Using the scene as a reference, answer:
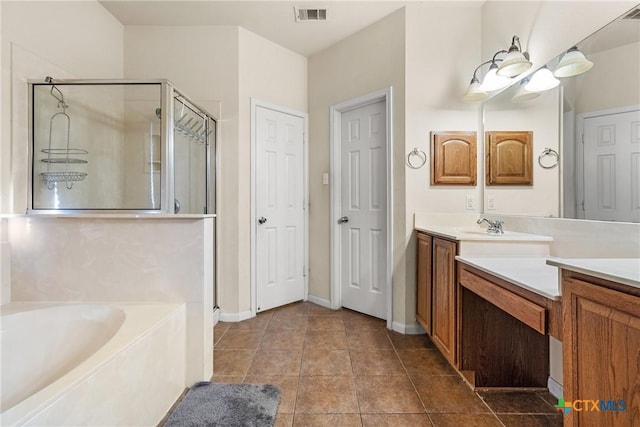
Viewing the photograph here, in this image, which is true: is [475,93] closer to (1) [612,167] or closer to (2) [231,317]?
(1) [612,167]

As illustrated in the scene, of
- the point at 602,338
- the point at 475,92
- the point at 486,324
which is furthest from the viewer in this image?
the point at 475,92

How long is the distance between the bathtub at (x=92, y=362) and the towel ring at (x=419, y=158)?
1928 millimetres

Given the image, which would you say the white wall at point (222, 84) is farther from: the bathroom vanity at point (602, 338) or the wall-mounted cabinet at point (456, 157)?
the bathroom vanity at point (602, 338)

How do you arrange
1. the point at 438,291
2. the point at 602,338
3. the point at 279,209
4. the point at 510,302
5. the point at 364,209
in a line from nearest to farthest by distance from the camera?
the point at 602,338 < the point at 510,302 < the point at 438,291 < the point at 364,209 < the point at 279,209

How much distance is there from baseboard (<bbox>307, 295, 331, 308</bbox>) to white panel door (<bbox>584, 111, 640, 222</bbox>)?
→ 2.15m

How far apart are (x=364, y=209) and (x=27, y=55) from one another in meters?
2.56

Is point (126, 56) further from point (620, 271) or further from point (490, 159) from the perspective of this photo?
point (620, 271)

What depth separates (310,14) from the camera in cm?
242

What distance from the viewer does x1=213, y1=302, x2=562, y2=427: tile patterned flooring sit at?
1.38 metres

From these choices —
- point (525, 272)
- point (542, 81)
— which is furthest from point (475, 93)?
point (525, 272)

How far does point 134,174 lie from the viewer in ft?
6.68

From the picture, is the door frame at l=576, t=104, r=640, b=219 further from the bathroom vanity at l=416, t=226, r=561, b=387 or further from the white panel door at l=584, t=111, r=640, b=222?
the bathroom vanity at l=416, t=226, r=561, b=387

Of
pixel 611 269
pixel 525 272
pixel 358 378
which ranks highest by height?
pixel 611 269

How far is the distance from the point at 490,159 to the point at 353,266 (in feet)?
4.90
